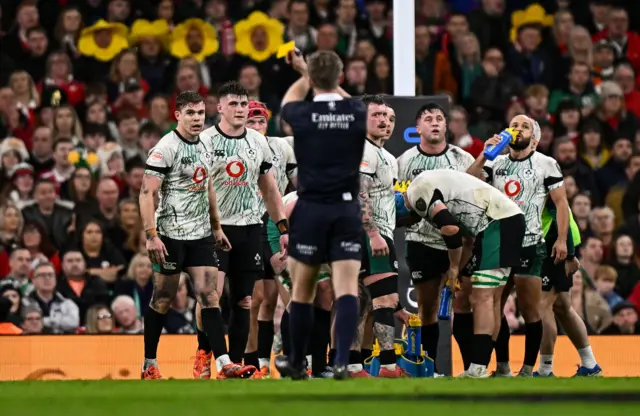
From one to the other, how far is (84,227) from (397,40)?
15.5ft

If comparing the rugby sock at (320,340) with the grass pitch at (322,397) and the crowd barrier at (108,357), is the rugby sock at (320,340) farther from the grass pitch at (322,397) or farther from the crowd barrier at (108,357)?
the crowd barrier at (108,357)

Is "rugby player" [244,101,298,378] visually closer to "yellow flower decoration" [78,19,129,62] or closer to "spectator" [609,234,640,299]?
"spectator" [609,234,640,299]

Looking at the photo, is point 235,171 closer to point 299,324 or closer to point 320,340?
point 320,340

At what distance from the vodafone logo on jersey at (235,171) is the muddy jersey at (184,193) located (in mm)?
427

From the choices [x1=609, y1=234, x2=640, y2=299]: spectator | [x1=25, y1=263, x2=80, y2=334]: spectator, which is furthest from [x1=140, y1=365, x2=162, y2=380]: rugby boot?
[x1=609, y1=234, x2=640, y2=299]: spectator

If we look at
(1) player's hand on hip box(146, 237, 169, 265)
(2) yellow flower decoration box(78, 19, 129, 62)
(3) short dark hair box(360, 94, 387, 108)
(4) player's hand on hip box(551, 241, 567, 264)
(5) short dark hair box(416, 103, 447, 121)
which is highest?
(2) yellow flower decoration box(78, 19, 129, 62)

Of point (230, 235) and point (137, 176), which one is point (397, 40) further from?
point (137, 176)

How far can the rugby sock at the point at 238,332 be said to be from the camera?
12914 millimetres

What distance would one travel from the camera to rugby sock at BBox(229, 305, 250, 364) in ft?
42.4

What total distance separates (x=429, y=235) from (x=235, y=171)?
1878 millimetres

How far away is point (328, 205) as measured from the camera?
1022 cm

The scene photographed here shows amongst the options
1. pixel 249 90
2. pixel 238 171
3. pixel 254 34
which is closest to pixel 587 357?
pixel 238 171

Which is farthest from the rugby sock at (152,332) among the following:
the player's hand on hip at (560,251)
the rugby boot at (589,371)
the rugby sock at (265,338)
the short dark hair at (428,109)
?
the rugby boot at (589,371)

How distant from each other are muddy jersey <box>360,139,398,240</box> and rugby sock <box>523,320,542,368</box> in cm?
178
